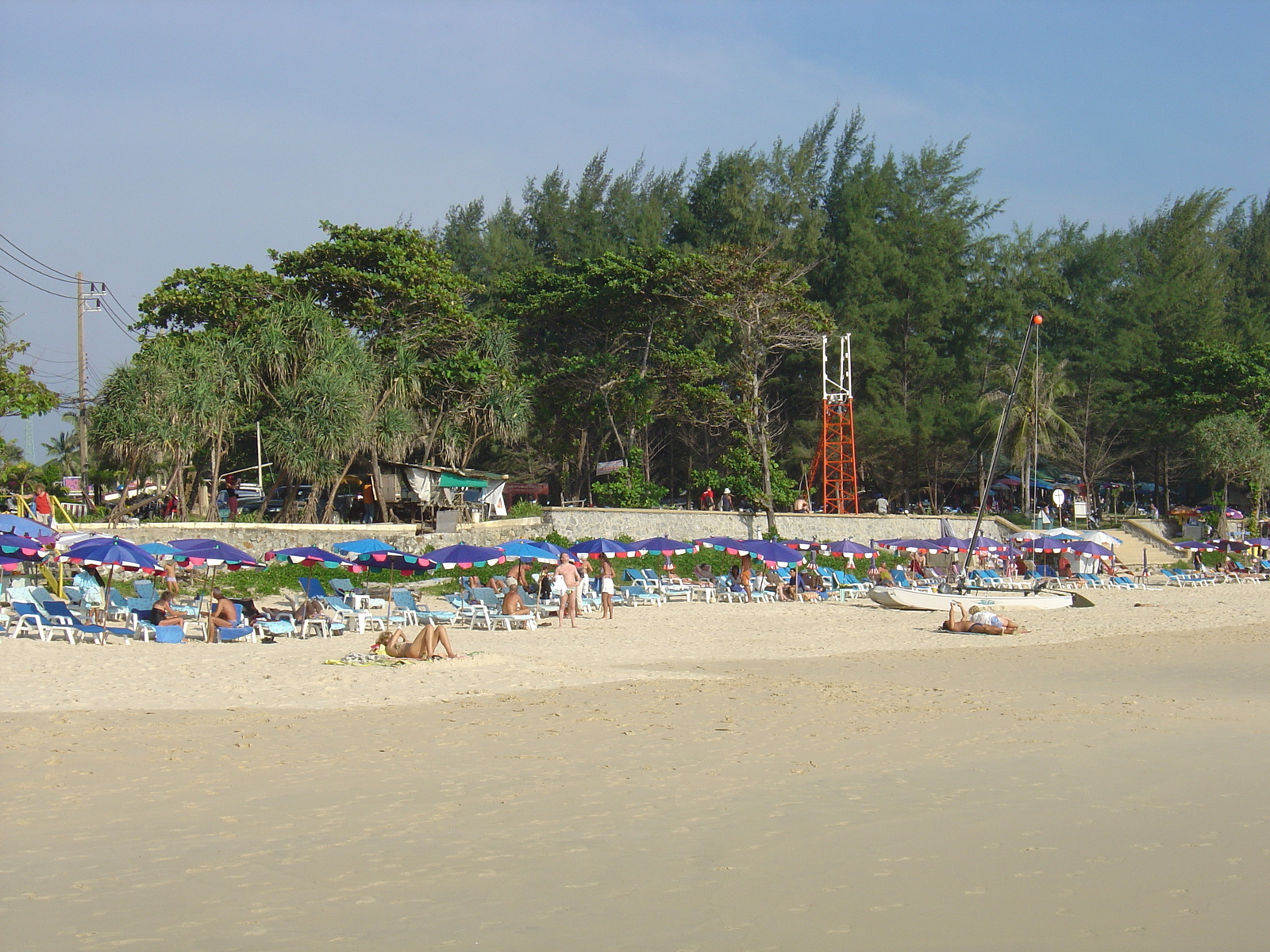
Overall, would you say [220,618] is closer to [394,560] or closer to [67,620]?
[67,620]

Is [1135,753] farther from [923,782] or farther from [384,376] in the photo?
[384,376]

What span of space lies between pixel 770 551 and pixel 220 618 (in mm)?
12597

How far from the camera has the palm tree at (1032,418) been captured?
43188mm

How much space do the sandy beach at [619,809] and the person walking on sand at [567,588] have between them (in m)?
6.05

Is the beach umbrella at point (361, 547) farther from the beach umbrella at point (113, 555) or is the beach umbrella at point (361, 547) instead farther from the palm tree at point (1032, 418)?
the palm tree at point (1032, 418)

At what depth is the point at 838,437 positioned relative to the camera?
43875mm

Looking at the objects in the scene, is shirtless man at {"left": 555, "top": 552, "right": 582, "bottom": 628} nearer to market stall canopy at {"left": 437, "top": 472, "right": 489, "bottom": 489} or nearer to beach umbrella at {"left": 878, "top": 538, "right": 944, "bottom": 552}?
beach umbrella at {"left": 878, "top": 538, "right": 944, "bottom": 552}

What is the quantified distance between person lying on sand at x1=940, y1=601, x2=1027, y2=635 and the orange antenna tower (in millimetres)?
17587

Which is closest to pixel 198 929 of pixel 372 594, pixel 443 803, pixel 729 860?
pixel 443 803

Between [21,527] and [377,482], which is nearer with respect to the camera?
[21,527]

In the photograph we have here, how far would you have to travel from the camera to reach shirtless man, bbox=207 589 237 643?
15750mm

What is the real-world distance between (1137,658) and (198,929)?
14.1m

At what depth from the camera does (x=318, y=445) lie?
93.3ft

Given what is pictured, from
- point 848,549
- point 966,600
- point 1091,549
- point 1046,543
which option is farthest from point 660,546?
point 1091,549
